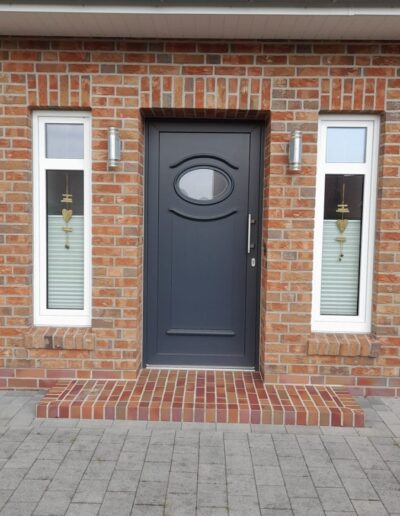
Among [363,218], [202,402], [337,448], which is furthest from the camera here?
[363,218]

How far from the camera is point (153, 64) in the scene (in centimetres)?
376

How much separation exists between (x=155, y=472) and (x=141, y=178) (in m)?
2.33

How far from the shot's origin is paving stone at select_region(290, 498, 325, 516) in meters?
2.49

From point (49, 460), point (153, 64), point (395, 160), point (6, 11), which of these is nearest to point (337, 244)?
point (395, 160)

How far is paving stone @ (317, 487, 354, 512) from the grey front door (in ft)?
5.45

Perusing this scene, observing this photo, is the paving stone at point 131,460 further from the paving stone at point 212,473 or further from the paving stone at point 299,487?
the paving stone at point 299,487

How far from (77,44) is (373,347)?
3454 mm

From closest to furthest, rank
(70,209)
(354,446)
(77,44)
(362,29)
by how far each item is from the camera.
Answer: (354,446) < (362,29) < (77,44) < (70,209)

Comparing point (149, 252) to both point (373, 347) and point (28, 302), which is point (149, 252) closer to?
point (28, 302)

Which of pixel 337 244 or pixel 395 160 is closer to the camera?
pixel 395 160

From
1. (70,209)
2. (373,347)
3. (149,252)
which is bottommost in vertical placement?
(373,347)

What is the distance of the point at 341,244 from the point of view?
160 inches

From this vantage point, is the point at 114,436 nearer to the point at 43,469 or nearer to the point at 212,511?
the point at 43,469

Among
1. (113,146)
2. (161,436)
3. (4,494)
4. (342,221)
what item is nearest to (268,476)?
(161,436)
